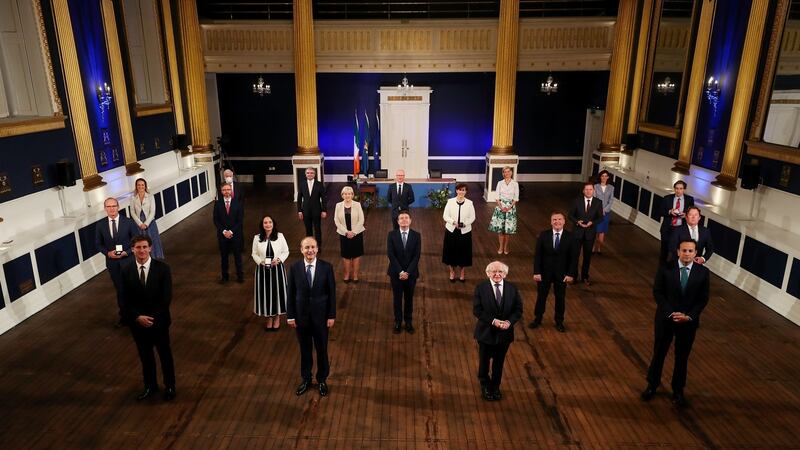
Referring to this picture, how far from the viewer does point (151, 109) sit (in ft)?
37.3

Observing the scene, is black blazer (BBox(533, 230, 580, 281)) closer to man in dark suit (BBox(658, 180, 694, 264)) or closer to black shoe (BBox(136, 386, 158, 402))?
man in dark suit (BBox(658, 180, 694, 264))

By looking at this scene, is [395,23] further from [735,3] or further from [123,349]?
[123,349]

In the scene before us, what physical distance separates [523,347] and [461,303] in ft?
4.55

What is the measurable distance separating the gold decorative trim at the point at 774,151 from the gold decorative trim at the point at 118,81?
11007 millimetres

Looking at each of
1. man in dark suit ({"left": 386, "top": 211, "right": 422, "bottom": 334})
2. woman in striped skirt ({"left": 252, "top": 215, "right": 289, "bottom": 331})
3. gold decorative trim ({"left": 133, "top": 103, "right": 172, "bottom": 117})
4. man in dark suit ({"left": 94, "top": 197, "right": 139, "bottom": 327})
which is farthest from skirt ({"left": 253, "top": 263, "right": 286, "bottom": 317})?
gold decorative trim ({"left": 133, "top": 103, "right": 172, "bottom": 117})

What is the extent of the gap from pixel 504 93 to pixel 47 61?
31.6 ft

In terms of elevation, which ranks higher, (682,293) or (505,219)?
(682,293)

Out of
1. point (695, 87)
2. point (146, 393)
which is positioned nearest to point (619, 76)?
point (695, 87)

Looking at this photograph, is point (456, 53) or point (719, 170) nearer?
point (719, 170)

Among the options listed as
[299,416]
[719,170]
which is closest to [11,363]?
[299,416]

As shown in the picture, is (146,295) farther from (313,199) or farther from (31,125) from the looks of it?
(31,125)

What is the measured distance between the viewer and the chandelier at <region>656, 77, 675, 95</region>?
1127cm

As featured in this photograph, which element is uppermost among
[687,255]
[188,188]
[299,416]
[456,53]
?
[456,53]

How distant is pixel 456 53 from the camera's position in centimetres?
1394
